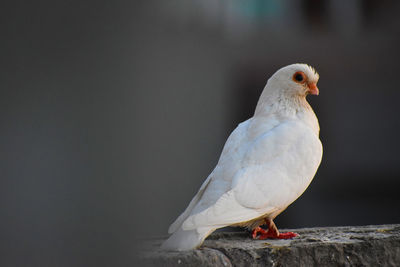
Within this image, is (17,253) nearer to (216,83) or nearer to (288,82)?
(288,82)

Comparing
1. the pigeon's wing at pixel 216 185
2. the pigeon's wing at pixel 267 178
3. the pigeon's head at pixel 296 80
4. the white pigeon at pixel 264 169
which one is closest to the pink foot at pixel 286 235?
the white pigeon at pixel 264 169

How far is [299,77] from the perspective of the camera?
179 cm

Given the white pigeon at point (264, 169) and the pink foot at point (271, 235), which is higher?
the white pigeon at point (264, 169)

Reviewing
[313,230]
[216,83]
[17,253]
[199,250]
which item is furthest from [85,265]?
[216,83]

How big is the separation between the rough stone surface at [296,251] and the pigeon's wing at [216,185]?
4.4 inches

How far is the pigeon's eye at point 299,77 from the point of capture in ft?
5.83

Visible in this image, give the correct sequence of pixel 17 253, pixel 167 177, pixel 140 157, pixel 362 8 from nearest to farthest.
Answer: pixel 17 253
pixel 140 157
pixel 167 177
pixel 362 8

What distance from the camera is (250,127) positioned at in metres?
1.79

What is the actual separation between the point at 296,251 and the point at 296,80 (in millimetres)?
600

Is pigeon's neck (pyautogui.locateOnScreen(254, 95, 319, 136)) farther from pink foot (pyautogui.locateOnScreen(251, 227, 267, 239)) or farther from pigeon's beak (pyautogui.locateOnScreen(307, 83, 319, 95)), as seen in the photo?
pink foot (pyautogui.locateOnScreen(251, 227, 267, 239))

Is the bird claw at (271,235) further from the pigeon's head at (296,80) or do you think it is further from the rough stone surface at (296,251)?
the pigeon's head at (296,80)

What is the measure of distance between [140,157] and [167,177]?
0.41 m

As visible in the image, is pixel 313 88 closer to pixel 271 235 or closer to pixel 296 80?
pixel 296 80

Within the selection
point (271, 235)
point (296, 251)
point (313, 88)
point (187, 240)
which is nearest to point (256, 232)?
point (271, 235)
